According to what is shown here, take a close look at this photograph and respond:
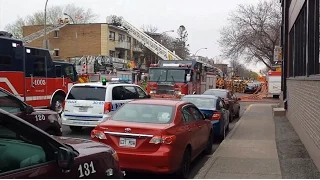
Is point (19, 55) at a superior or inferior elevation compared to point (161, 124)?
superior

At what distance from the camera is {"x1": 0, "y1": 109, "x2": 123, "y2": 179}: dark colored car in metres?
3.45

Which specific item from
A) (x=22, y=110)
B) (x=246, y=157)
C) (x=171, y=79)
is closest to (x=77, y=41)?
(x=171, y=79)

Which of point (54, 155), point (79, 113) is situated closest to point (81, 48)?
point (79, 113)

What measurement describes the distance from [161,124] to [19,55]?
1021 cm

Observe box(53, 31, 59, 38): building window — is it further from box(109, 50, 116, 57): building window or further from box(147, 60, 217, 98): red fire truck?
box(147, 60, 217, 98): red fire truck

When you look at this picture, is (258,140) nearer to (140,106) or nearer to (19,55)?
(140,106)

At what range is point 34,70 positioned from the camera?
17.3 m

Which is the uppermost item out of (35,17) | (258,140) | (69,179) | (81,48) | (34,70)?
(35,17)

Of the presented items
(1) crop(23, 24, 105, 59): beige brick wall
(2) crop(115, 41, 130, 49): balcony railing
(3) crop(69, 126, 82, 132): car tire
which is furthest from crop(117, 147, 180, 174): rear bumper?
(2) crop(115, 41, 130, 49): balcony railing

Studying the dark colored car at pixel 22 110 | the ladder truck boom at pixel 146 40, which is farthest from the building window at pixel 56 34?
the dark colored car at pixel 22 110

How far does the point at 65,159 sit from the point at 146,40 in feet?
143

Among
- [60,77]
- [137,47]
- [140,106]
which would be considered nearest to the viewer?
[140,106]

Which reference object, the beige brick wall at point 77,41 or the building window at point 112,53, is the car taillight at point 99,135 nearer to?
the beige brick wall at point 77,41

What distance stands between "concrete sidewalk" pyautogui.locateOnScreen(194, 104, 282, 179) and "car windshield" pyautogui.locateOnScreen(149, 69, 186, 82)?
8.28 metres
